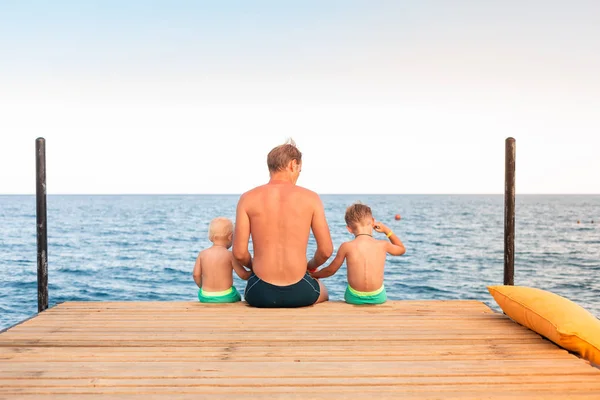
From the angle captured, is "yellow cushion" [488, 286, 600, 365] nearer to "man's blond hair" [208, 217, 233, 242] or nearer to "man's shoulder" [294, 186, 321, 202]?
"man's shoulder" [294, 186, 321, 202]

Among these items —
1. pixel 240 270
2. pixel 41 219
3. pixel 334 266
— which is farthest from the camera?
pixel 41 219

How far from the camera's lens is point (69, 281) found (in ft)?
68.6

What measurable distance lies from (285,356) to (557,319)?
1.77 m

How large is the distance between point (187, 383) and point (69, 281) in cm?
2007

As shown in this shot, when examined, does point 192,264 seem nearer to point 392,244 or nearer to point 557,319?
point 392,244

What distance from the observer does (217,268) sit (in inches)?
191

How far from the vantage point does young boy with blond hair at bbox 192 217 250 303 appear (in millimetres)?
4859

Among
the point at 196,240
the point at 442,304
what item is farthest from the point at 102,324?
the point at 196,240

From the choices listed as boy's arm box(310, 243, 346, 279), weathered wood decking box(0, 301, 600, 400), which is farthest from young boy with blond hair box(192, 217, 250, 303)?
boy's arm box(310, 243, 346, 279)

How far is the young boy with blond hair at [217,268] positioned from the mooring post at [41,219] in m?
1.60

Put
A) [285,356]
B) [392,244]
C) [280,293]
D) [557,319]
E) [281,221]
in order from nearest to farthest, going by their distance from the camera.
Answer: [285,356] → [557,319] → [281,221] → [280,293] → [392,244]

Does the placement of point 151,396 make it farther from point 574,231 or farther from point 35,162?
point 574,231

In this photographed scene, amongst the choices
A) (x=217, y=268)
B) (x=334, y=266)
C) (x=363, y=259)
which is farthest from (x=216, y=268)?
(x=363, y=259)

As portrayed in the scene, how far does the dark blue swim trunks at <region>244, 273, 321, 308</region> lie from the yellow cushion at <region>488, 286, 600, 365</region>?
1559mm
